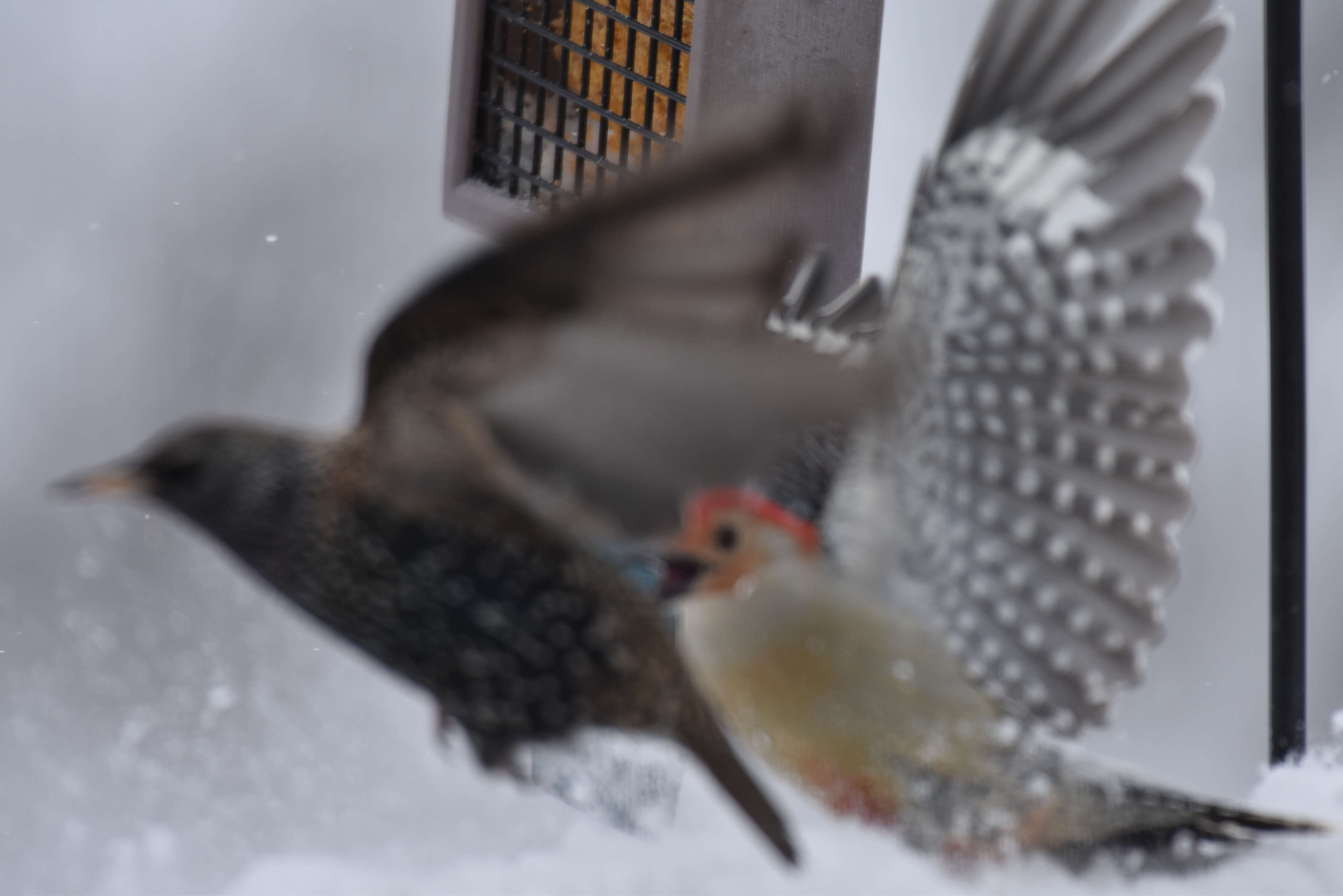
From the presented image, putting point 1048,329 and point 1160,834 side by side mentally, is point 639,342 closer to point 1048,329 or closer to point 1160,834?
point 1048,329

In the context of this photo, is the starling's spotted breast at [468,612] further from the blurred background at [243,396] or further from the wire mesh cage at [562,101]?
the wire mesh cage at [562,101]

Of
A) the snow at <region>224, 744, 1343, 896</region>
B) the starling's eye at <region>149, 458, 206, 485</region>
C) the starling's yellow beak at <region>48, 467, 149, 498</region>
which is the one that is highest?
the starling's eye at <region>149, 458, 206, 485</region>

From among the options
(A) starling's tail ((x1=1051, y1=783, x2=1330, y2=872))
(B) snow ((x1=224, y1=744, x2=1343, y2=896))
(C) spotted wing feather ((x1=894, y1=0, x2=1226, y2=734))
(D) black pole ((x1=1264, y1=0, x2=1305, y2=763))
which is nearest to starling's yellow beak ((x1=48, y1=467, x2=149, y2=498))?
(B) snow ((x1=224, y1=744, x2=1343, y2=896))

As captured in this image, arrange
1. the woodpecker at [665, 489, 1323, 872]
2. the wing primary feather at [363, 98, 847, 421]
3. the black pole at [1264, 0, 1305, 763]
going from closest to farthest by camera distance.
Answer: the wing primary feather at [363, 98, 847, 421] < the woodpecker at [665, 489, 1323, 872] < the black pole at [1264, 0, 1305, 763]

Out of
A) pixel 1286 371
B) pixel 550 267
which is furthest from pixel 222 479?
pixel 1286 371

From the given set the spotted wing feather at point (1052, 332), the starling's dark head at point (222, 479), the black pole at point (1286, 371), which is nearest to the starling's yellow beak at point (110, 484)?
the starling's dark head at point (222, 479)

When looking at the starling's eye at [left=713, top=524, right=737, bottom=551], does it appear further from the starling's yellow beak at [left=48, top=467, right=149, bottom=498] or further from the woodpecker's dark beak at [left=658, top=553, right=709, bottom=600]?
the starling's yellow beak at [left=48, top=467, right=149, bottom=498]
